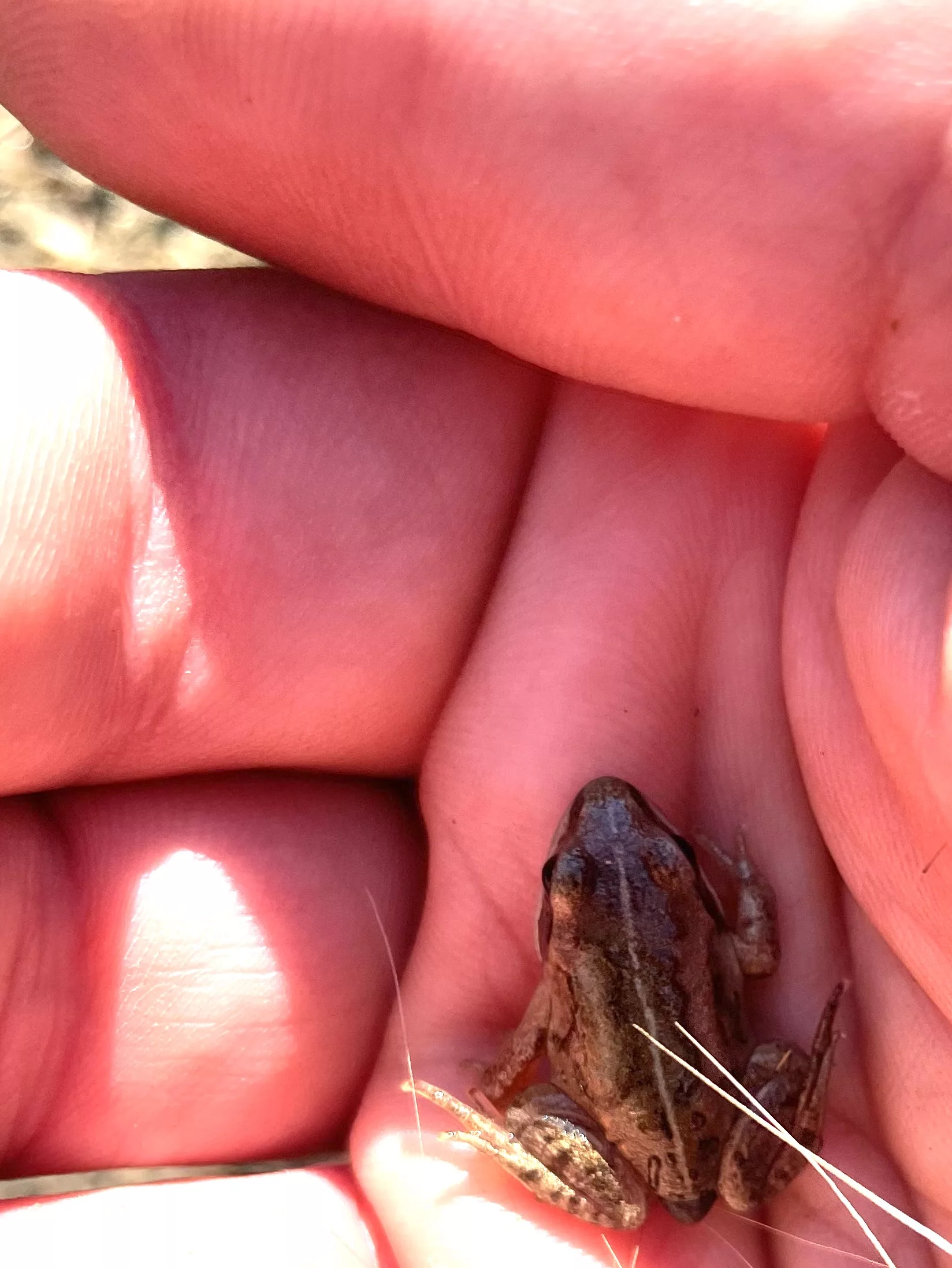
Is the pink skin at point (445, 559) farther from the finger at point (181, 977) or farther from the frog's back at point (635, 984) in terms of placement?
the frog's back at point (635, 984)

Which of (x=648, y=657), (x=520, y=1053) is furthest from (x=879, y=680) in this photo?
(x=520, y=1053)

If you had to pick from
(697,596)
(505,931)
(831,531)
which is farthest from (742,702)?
(505,931)

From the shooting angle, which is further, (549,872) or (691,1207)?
(549,872)

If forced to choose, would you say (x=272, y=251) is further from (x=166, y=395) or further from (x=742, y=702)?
(x=742, y=702)

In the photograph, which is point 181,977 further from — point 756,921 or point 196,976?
point 756,921

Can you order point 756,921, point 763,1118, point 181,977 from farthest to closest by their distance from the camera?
point 181,977 → point 756,921 → point 763,1118
